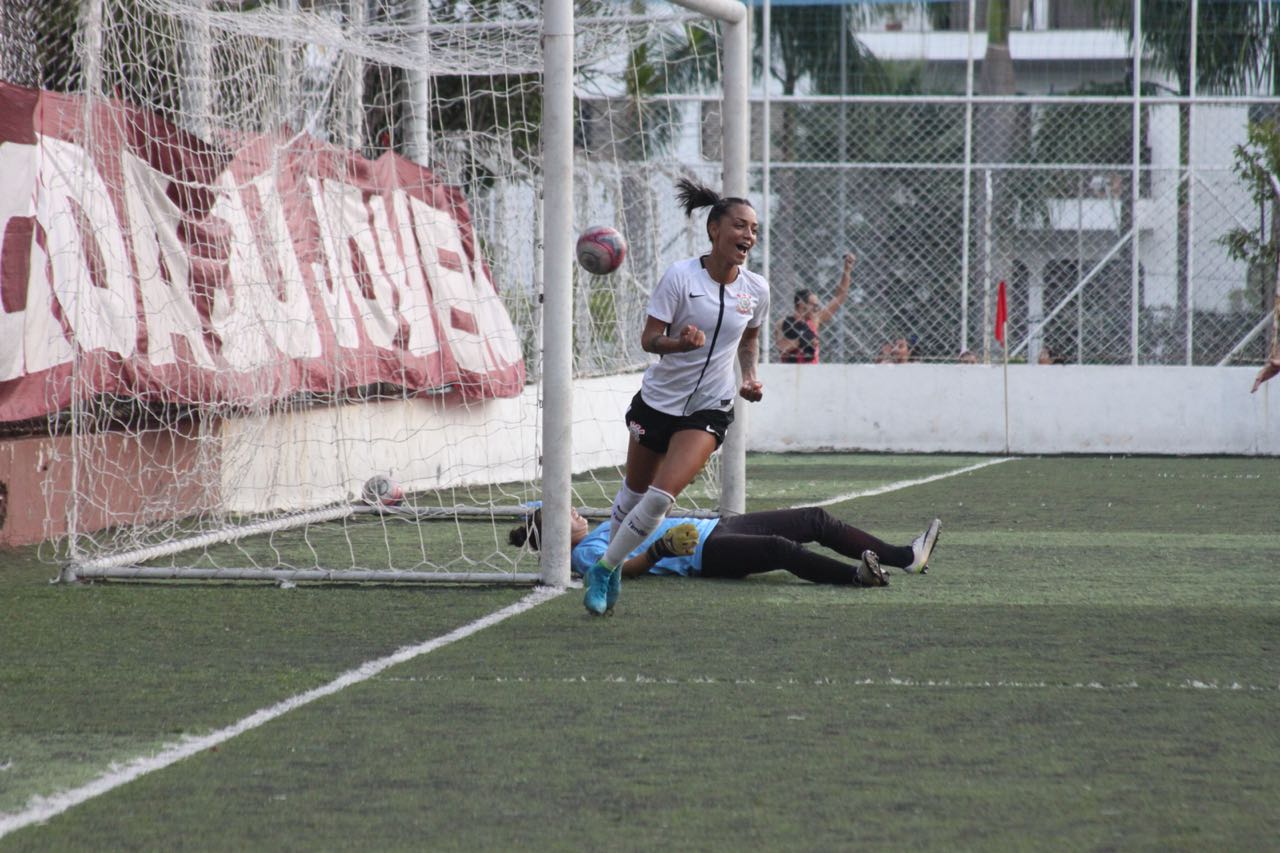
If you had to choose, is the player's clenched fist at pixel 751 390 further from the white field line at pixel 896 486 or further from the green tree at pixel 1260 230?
the green tree at pixel 1260 230

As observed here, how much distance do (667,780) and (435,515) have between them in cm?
705

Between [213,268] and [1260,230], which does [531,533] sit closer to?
[213,268]

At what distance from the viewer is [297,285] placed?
441 inches

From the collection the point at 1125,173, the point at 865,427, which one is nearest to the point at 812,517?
the point at 865,427

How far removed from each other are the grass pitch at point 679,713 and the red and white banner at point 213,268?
153 centimetres

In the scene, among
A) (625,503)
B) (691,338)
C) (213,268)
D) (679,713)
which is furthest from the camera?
(213,268)

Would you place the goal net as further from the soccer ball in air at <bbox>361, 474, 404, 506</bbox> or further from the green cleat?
the green cleat

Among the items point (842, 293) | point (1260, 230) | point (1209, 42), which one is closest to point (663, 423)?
point (842, 293)

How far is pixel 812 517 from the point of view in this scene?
25.8 feet

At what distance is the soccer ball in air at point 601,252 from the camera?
894 cm

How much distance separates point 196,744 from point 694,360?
10.2ft

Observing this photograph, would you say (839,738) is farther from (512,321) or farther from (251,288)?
(512,321)

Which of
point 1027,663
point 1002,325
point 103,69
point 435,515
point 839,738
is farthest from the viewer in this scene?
point 1002,325

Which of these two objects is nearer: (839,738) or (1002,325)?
(839,738)
